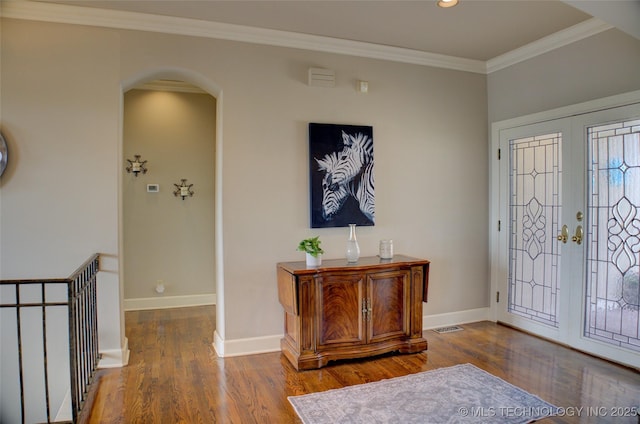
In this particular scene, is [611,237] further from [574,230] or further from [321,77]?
[321,77]

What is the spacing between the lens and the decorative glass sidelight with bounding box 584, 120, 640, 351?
10.7 ft

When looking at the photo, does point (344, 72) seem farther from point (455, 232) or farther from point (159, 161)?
point (159, 161)

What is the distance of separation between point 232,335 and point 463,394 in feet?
6.23

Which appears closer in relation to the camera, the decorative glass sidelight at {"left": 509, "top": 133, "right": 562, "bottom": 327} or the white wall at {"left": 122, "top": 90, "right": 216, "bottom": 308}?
the decorative glass sidelight at {"left": 509, "top": 133, "right": 562, "bottom": 327}

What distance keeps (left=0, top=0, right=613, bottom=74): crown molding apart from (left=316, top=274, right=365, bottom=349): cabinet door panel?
6.91 feet

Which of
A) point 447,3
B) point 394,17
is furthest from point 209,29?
point 447,3

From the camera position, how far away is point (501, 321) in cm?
446

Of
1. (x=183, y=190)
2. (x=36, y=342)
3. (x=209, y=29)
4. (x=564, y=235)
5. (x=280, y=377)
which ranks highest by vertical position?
(x=209, y=29)

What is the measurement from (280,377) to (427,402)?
1089 millimetres

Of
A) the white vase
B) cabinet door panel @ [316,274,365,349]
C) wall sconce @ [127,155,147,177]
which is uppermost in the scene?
wall sconce @ [127,155,147,177]

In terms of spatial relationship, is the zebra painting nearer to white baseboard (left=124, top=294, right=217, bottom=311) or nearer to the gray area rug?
the gray area rug

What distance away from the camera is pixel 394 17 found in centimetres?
341

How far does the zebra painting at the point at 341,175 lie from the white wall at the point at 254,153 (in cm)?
10

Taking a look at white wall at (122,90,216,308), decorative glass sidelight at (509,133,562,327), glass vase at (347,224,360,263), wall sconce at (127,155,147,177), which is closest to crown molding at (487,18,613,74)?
decorative glass sidelight at (509,133,562,327)
